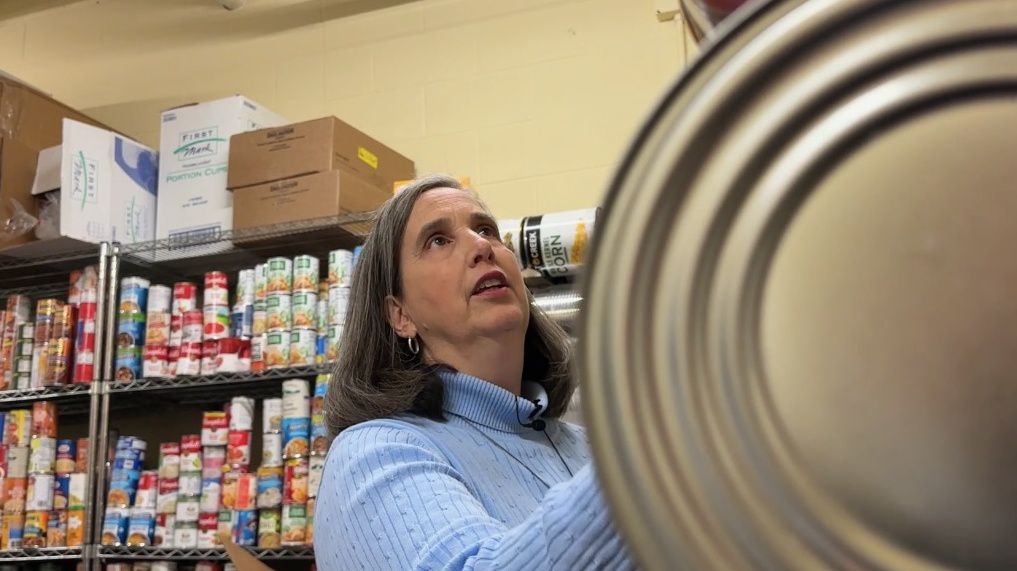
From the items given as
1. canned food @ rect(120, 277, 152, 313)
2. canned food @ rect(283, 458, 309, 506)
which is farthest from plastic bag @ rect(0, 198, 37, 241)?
canned food @ rect(283, 458, 309, 506)

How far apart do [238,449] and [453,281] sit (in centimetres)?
151

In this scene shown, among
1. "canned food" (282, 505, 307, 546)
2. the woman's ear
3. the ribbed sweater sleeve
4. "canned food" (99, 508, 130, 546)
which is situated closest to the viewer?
the ribbed sweater sleeve

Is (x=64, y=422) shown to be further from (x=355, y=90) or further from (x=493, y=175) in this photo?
(x=493, y=175)

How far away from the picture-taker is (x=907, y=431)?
0.33 m

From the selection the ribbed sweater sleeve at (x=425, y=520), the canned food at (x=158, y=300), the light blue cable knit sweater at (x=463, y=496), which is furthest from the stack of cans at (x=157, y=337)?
the ribbed sweater sleeve at (x=425, y=520)

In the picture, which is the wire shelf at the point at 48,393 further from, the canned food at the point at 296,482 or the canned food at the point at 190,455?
the canned food at the point at 296,482

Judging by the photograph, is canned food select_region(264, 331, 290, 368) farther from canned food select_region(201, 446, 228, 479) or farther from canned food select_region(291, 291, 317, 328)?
canned food select_region(201, 446, 228, 479)

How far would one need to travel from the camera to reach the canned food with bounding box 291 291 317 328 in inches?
104

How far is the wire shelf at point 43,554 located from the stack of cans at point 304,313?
0.88 meters

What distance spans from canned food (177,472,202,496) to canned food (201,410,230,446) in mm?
93

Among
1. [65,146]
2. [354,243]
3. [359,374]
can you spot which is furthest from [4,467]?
[359,374]

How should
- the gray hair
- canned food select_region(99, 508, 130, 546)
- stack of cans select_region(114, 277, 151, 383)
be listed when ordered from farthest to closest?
stack of cans select_region(114, 277, 151, 383) < canned food select_region(99, 508, 130, 546) < the gray hair

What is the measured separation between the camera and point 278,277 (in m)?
2.69

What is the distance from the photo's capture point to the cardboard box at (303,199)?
2.70m
